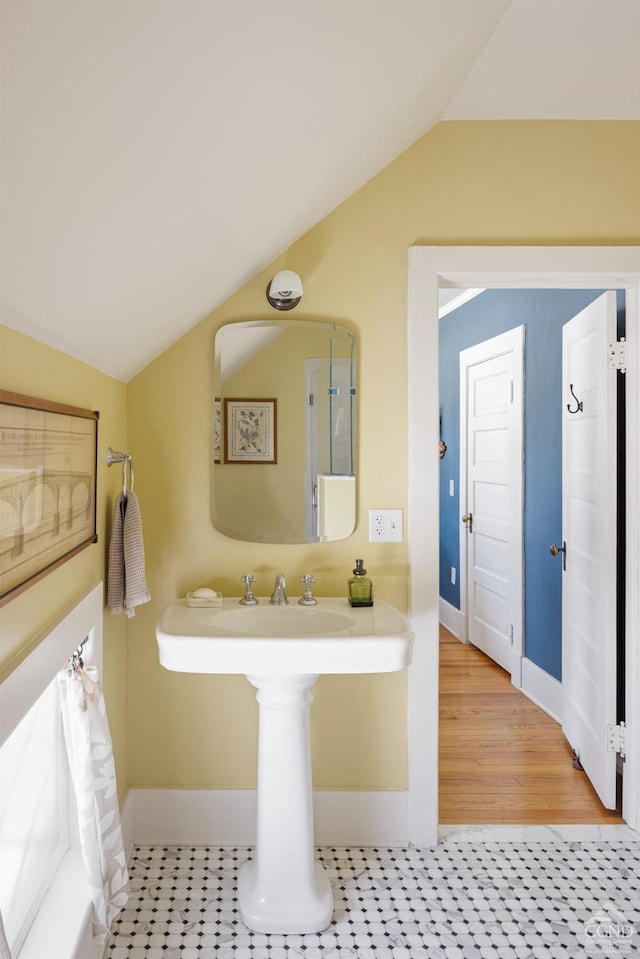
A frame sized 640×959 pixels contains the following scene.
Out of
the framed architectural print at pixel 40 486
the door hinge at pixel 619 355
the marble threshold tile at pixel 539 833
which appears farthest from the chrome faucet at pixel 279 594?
the door hinge at pixel 619 355

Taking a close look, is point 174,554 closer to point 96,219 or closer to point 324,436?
point 324,436

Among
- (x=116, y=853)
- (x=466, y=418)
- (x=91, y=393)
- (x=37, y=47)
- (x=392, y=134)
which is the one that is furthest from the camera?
(x=466, y=418)

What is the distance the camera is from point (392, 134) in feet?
6.48

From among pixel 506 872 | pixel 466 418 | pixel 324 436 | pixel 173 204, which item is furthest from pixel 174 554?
pixel 466 418

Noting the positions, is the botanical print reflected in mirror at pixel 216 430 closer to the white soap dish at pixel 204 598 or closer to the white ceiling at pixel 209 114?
the white ceiling at pixel 209 114

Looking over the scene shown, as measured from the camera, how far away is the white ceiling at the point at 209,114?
0.83 metres

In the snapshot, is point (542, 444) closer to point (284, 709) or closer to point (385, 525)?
point (385, 525)

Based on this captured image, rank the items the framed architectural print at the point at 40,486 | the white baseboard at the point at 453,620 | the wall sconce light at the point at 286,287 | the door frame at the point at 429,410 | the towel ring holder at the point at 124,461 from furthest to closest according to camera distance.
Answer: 1. the white baseboard at the point at 453,620
2. the door frame at the point at 429,410
3. the wall sconce light at the point at 286,287
4. the towel ring holder at the point at 124,461
5. the framed architectural print at the point at 40,486

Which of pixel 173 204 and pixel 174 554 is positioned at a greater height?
pixel 173 204

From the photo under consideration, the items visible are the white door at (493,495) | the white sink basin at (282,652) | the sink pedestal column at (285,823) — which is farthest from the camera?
the white door at (493,495)

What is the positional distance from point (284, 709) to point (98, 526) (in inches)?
29.6

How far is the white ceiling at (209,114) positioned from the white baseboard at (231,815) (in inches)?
56.9

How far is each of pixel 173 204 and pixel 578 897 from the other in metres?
2.18

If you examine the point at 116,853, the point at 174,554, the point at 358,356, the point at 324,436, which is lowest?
the point at 116,853
